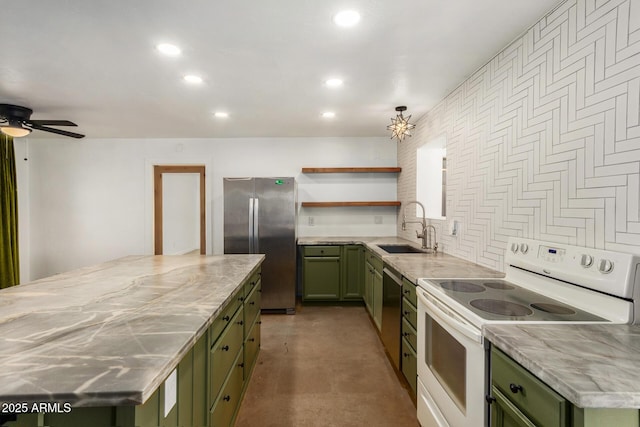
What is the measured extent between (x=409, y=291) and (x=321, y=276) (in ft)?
7.11

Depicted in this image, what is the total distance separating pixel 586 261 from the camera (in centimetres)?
123

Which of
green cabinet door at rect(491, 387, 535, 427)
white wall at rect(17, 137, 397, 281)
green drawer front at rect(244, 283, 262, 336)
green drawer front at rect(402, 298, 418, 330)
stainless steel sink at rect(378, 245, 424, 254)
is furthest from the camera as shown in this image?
white wall at rect(17, 137, 397, 281)

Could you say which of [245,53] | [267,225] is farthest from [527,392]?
[267,225]

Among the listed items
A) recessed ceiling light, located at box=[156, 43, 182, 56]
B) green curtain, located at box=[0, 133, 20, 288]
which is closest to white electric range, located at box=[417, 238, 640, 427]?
recessed ceiling light, located at box=[156, 43, 182, 56]

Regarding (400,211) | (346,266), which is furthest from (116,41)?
(400,211)

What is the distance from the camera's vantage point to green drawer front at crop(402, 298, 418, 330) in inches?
75.6

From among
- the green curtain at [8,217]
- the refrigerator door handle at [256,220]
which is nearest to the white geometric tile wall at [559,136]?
the refrigerator door handle at [256,220]

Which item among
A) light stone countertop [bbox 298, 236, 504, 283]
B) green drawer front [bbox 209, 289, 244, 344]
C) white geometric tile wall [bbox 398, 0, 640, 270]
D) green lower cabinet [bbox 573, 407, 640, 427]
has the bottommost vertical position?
green drawer front [bbox 209, 289, 244, 344]

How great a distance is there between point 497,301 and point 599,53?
3.97 feet

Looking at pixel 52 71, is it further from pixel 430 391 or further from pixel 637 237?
pixel 637 237

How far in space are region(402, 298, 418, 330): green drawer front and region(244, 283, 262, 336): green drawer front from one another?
1156 millimetres

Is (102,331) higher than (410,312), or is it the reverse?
(102,331)

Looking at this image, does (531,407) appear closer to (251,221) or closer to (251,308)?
(251,308)

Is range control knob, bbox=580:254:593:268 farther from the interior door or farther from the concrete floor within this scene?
the interior door
